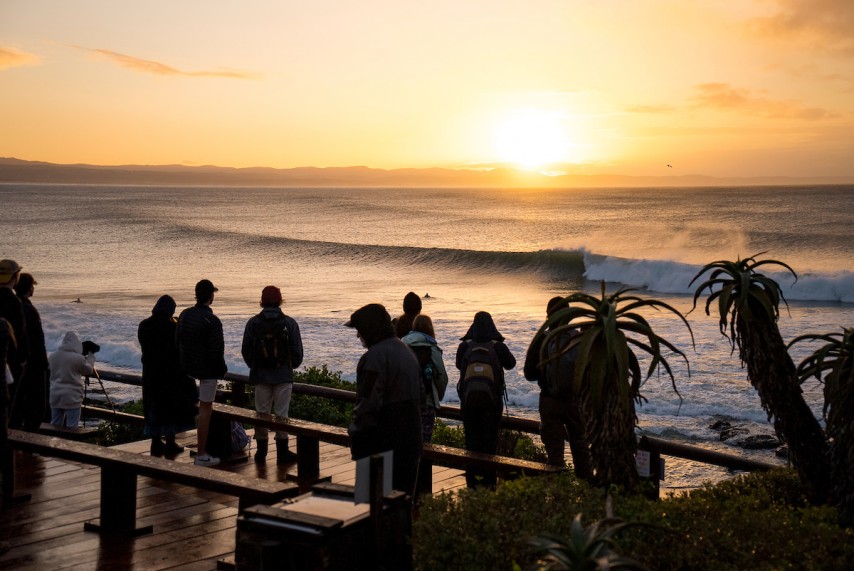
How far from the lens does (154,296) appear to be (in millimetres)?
34062

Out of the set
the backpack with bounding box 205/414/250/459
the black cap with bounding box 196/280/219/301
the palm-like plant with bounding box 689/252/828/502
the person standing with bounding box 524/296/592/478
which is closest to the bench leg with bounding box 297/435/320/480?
the backpack with bounding box 205/414/250/459

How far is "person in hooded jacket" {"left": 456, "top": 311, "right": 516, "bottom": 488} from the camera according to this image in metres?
7.40

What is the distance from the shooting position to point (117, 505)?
20.8 feet

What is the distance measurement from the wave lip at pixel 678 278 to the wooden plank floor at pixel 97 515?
2812cm

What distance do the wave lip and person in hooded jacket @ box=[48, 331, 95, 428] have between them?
87.9 feet

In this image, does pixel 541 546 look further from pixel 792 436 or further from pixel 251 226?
pixel 251 226

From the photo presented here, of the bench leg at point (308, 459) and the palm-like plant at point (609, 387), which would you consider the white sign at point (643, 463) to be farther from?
the bench leg at point (308, 459)

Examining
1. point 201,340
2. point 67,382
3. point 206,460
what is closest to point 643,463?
point 201,340

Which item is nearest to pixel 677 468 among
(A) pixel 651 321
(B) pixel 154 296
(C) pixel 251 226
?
(A) pixel 651 321

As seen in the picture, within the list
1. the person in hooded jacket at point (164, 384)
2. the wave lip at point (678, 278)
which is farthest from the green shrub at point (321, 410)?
the wave lip at point (678, 278)

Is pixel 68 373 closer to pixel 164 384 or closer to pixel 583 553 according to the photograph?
pixel 164 384

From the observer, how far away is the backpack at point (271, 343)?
27.0ft

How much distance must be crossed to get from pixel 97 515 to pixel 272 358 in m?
2.19

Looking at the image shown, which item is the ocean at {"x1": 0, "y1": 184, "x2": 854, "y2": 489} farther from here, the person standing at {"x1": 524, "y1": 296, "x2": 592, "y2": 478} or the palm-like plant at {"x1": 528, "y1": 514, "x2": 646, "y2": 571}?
the palm-like plant at {"x1": 528, "y1": 514, "x2": 646, "y2": 571}
